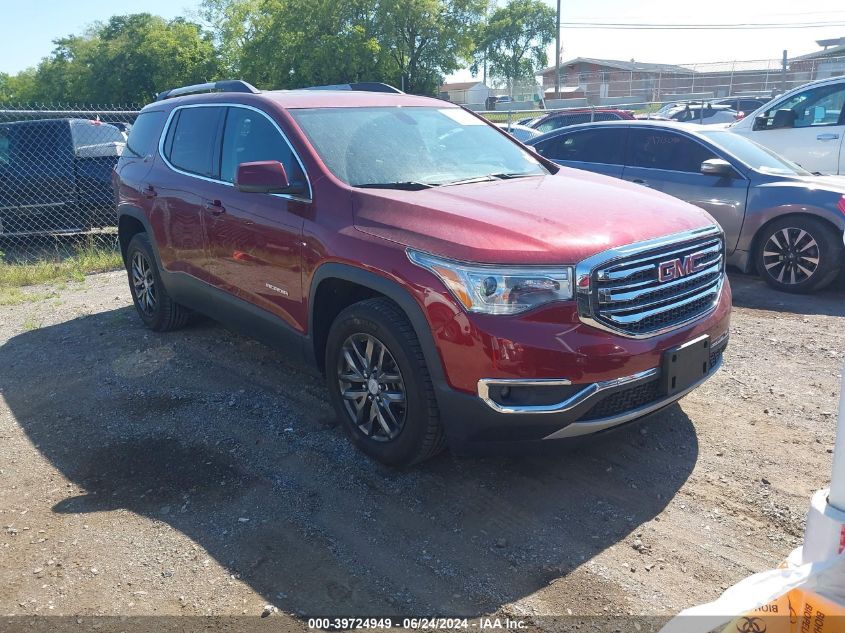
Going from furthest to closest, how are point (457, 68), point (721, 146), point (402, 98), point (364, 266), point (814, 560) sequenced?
point (457, 68), point (721, 146), point (402, 98), point (364, 266), point (814, 560)

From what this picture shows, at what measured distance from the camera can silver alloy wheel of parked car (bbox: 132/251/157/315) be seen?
20.2ft

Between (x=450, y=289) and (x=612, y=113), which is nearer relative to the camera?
(x=450, y=289)

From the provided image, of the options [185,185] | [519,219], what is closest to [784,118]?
[519,219]

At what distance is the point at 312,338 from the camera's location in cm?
411

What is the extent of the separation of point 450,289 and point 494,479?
1.10m

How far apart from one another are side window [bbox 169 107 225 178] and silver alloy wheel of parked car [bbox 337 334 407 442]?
196 centimetres

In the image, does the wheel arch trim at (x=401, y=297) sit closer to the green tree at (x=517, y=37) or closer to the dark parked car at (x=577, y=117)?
the dark parked car at (x=577, y=117)

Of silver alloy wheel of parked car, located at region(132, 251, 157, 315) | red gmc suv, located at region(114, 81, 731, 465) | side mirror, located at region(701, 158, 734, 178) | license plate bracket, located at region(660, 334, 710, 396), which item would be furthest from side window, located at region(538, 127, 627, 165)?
license plate bracket, located at region(660, 334, 710, 396)

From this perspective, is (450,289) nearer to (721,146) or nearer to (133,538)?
(133,538)

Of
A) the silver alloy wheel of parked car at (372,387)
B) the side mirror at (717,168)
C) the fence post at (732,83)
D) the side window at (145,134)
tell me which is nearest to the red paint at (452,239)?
the silver alloy wheel of parked car at (372,387)

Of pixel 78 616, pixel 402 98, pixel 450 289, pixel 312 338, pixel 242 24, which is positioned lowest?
pixel 78 616

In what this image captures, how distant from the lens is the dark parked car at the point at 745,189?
21.9 ft

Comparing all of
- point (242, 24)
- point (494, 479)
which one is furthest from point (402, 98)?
point (242, 24)

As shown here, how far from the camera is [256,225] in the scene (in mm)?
4398
